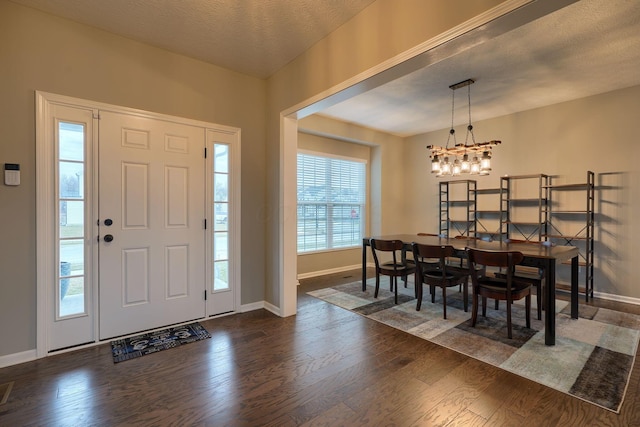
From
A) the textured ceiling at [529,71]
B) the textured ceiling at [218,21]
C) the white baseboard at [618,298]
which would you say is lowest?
the white baseboard at [618,298]

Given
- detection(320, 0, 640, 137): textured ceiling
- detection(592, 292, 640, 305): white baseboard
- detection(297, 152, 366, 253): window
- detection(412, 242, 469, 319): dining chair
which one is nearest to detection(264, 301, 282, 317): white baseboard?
detection(412, 242, 469, 319): dining chair

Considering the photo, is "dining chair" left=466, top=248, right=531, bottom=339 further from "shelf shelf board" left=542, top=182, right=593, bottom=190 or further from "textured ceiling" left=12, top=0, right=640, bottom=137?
"shelf shelf board" left=542, top=182, right=593, bottom=190

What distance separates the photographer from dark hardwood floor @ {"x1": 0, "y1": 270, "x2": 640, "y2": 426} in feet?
5.97

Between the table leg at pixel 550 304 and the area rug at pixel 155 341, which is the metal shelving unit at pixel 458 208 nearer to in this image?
the table leg at pixel 550 304

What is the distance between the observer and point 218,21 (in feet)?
8.79

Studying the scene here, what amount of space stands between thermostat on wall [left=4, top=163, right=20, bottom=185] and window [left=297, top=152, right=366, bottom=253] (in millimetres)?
3645

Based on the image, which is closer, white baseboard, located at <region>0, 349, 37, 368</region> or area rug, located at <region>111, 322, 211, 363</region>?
white baseboard, located at <region>0, 349, 37, 368</region>

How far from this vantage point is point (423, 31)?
6.89ft

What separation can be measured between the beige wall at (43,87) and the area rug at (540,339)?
304cm

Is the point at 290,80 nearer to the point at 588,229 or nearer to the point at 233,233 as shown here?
the point at 233,233

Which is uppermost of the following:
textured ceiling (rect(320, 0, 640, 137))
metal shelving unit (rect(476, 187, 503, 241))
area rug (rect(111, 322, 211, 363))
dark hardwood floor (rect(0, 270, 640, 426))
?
textured ceiling (rect(320, 0, 640, 137))

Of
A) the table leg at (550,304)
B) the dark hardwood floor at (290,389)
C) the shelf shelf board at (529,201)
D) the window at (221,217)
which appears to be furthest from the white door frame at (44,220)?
Result: the shelf shelf board at (529,201)

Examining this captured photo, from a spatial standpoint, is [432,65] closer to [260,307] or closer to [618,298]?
[260,307]

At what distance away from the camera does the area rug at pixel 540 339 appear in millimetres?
2193
